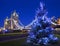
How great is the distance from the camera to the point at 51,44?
12266 mm

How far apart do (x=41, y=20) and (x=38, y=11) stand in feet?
1.59

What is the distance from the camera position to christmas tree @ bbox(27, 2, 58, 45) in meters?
11.7

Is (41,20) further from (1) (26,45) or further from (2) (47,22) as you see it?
(1) (26,45)

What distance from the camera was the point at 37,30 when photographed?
11859 millimetres

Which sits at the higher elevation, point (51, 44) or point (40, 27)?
point (40, 27)

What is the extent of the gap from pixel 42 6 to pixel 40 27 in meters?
1.08

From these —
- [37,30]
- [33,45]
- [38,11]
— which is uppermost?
[38,11]

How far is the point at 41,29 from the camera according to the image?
38.7 ft

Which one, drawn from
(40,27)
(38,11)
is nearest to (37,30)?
(40,27)

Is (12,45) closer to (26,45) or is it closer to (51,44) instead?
(26,45)

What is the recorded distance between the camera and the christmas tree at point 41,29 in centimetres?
1173

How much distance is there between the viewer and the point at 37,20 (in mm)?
11852

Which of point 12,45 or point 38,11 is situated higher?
point 38,11

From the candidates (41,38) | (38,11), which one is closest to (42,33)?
(41,38)
